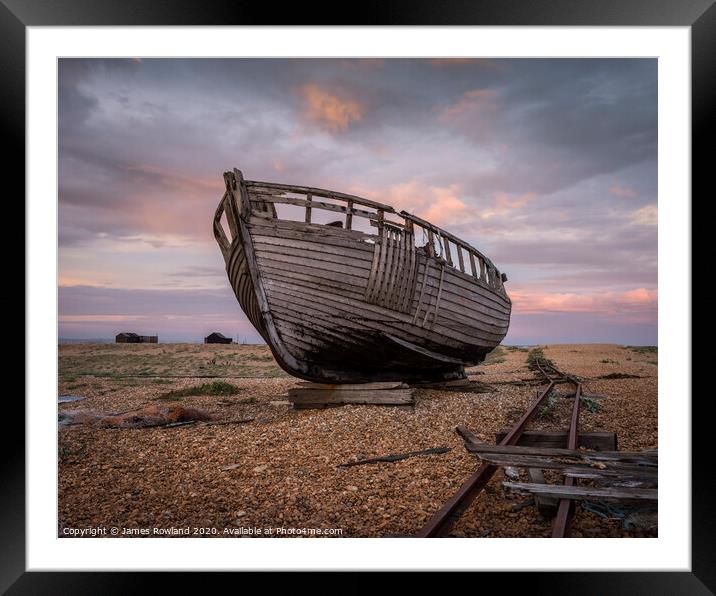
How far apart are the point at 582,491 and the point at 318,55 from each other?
14.9 feet

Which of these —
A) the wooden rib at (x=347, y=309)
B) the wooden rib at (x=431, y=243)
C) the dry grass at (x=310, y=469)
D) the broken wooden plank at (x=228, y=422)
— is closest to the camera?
the dry grass at (x=310, y=469)

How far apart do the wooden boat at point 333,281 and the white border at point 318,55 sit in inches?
114

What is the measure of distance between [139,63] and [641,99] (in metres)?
5.47

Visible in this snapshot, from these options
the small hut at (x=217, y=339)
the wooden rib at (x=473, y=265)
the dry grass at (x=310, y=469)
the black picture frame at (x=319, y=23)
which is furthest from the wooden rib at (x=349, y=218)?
the small hut at (x=217, y=339)

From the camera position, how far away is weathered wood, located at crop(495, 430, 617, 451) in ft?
15.4

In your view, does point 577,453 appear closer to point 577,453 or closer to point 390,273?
point 577,453

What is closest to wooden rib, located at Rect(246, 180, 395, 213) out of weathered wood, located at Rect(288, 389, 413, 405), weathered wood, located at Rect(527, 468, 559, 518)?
weathered wood, located at Rect(288, 389, 413, 405)

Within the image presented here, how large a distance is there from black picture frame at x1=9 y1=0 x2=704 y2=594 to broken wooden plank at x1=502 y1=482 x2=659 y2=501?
0.73m

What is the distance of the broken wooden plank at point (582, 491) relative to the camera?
3.16 meters

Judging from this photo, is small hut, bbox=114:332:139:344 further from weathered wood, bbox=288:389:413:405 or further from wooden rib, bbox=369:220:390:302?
wooden rib, bbox=369:220:390:302

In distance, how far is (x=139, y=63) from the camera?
4711 millimetres

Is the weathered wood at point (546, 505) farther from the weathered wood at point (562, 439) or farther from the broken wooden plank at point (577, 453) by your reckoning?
the weathered wood at point (562, 439)
